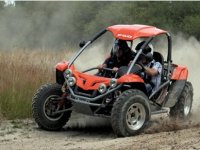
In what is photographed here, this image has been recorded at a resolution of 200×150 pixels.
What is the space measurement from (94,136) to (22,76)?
3693 mm

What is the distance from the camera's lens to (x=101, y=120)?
10.8 metres

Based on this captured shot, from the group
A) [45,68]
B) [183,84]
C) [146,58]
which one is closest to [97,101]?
[146,58]

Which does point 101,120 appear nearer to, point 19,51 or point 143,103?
point 143,103

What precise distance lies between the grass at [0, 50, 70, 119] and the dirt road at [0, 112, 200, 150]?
56 cm

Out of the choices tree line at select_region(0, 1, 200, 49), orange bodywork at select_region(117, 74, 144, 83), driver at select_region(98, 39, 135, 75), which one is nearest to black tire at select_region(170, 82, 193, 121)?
driver at select_region(98, 39, 135, 75)

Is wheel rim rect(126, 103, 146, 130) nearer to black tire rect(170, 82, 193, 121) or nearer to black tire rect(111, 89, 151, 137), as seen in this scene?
black tire rect(111, 89, 151, 137)

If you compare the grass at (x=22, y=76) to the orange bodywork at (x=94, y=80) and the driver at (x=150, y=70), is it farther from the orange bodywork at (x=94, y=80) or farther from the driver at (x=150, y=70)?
the driver at (x=150, y=70)

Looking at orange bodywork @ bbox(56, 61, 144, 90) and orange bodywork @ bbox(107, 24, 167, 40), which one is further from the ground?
orange bodywork @ bbox(107, 24, 167, 40)

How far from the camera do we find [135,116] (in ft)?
30.2

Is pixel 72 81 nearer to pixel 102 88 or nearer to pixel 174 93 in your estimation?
pixel 102 88

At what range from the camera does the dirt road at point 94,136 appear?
8047mm

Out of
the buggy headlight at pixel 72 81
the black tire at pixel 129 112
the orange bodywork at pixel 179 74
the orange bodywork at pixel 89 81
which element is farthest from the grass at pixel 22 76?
the orange bodywork at pixel 179 74

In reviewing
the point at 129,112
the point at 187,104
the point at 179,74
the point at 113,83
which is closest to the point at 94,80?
the point at 113,83

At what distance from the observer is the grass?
11148 millimetres
